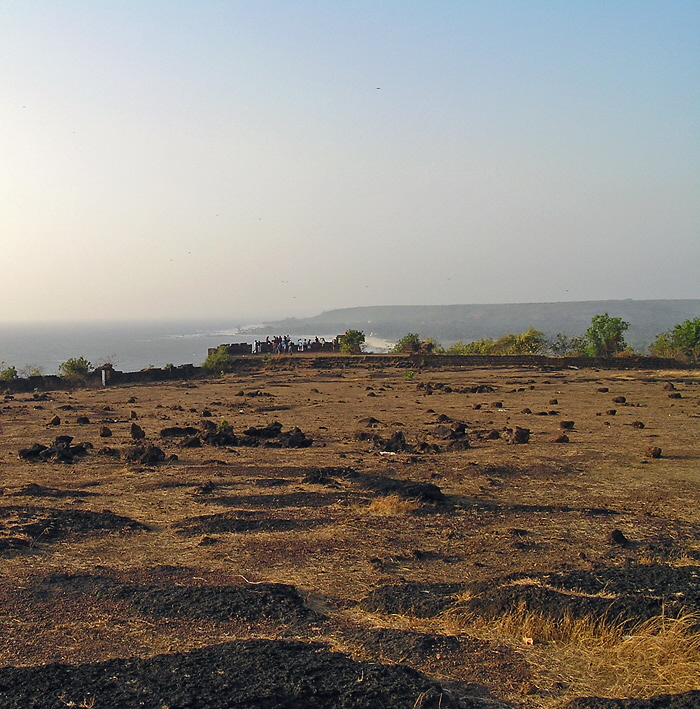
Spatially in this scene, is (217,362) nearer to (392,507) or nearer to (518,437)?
(518,437)

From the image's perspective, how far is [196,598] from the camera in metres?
6.81

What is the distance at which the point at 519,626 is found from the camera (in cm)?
607

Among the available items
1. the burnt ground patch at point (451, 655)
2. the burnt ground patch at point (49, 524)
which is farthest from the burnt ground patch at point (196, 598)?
the burnt ground patch at point (49, 524)

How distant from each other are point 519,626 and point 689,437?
43.8ft

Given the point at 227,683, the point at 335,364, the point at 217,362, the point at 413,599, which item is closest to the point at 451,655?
the point at 413,599

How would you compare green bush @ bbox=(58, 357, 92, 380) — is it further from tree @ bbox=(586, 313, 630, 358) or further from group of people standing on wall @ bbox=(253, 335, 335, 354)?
tree @ bbox=(586, 313, 630, 358)

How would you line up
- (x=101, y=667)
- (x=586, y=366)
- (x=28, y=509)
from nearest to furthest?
(x=101, y=667)
(x=28, y=509)
(x=586, y=366)

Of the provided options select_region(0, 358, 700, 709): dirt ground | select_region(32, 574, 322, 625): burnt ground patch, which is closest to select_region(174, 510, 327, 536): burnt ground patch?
select_region(0, 358, 700, 709): dirt ground

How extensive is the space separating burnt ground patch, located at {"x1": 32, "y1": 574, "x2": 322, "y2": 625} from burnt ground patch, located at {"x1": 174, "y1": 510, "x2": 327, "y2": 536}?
6.75ft

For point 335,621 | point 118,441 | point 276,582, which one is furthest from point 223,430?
point 335,621

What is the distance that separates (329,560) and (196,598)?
6.20 feet

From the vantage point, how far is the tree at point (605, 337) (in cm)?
5600

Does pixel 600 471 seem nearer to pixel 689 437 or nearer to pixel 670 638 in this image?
pixel 689 437

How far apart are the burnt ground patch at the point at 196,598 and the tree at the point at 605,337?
52766 millimetres
